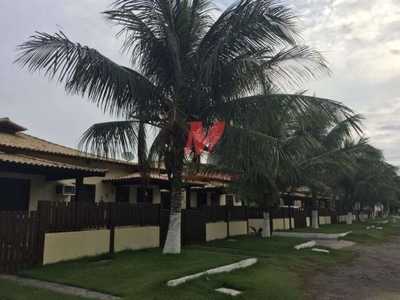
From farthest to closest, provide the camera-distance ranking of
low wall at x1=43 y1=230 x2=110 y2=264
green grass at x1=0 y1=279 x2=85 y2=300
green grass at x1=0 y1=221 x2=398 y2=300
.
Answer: low wall at x1=43 y1=230 x2=110 y2=264 < green grass at x1=0 y1=221 x2=398 y2=300 < green grass at x1=0 y1=279 x2=85 y2=300

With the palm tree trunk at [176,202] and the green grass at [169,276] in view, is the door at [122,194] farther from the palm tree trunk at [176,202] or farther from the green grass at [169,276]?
the palm tree trunk at [176,202]

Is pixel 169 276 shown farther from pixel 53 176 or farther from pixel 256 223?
pixel 256 223

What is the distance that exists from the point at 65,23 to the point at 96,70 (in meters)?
1.84

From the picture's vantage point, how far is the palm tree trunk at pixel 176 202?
10252 mm

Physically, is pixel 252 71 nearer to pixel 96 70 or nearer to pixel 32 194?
pixel 96 70

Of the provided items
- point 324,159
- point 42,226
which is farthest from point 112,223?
point 324,159

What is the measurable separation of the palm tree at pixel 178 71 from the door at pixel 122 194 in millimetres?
7879

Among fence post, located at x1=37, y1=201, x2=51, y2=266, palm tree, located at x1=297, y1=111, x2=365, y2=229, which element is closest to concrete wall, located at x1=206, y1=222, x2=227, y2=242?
palm tree, located at x1=297, y1=111, x2=365, y2=229

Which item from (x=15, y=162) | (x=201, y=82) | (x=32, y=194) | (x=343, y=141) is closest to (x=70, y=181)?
(x=32, y=194)

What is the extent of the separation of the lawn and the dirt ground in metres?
0.46

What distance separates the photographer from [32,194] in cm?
1373

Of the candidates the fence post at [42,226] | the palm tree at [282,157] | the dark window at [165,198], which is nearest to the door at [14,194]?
the fence post at [42,226]

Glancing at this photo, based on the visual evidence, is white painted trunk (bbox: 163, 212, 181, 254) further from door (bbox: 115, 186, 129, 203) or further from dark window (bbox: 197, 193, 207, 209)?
dark window (bbox: 197, 193, 207, 209)

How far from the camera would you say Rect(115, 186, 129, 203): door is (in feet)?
60.5
